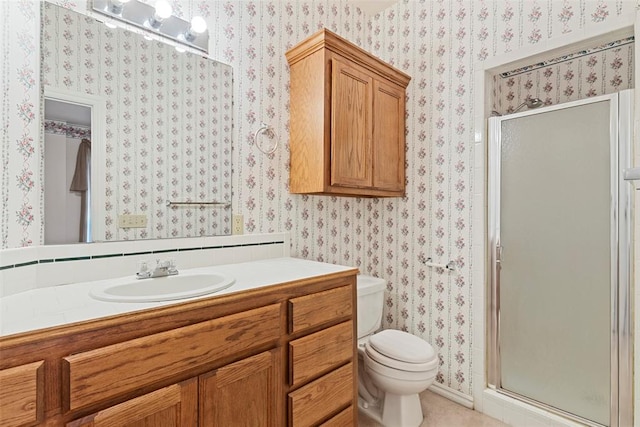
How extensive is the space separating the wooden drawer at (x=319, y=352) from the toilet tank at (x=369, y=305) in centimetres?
46

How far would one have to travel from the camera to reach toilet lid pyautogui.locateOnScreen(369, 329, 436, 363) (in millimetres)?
1705

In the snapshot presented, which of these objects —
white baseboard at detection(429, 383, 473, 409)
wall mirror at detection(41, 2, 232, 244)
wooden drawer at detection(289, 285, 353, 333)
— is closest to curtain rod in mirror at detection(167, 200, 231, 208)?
wall mirror at detection(41, 2, 232, 244)

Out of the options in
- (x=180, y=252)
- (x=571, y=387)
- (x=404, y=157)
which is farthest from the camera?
(x=404, y=157)

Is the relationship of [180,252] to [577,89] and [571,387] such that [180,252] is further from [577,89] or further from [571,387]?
[577,89]

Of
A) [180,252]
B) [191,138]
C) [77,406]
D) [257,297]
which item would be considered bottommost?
[77,406]

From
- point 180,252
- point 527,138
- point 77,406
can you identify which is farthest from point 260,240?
point 527,138

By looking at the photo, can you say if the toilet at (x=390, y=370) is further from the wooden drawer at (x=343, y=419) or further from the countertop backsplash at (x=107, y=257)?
the countertop backsplash at (x=107, y=257)

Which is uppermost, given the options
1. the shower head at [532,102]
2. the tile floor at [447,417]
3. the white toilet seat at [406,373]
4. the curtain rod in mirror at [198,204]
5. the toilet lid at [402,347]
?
the shower head at [532,102]

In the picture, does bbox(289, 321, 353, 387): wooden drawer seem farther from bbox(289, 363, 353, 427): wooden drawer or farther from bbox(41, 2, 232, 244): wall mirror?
bbox(41, 2, 232, 244): wall mirror

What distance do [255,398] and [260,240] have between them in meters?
0.88

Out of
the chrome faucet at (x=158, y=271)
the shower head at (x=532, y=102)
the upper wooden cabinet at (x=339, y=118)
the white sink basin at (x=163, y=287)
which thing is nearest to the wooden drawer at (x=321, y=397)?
the white sink basin at (x=163, y=287)

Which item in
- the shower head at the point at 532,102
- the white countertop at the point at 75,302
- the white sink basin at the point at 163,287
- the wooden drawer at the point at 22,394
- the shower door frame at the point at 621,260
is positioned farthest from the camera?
the shower head at the point at 532,102

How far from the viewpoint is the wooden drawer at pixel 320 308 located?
4.18ft

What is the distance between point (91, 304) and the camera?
0.96 metres
